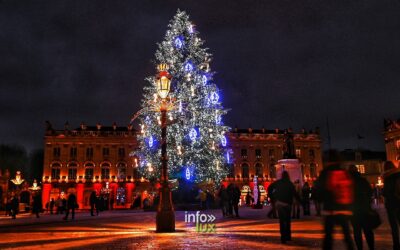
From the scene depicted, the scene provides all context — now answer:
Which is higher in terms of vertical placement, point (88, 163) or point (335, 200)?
point (88, 163)

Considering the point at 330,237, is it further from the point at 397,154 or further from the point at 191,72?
the point at 397,154

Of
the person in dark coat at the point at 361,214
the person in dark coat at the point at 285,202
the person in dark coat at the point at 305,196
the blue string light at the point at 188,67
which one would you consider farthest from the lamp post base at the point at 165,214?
the blue string light at the point at 188,67

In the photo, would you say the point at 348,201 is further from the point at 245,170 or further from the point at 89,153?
the point at 245,170

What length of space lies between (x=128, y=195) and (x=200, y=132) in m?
43.8

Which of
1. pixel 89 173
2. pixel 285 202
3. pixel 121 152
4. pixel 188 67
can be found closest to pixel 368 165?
pixel 121 152

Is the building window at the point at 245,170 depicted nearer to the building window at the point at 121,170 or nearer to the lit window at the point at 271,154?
the lit window at the point at 271,154

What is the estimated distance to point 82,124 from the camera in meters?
77.8

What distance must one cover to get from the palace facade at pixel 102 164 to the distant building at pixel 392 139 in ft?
64.5

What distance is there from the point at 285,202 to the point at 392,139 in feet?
240

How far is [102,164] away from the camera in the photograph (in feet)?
247

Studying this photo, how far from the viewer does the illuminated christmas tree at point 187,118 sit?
107ft

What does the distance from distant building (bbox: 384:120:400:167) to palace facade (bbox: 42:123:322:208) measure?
64.5ft

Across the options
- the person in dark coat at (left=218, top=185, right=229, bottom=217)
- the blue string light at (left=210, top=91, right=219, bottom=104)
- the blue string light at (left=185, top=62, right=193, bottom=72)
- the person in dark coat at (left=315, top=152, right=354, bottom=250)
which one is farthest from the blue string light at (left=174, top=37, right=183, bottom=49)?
the person in dark coat at (left=315, top=152, right=354, bottom=250)

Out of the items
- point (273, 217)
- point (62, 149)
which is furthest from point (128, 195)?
point (273, 217)
